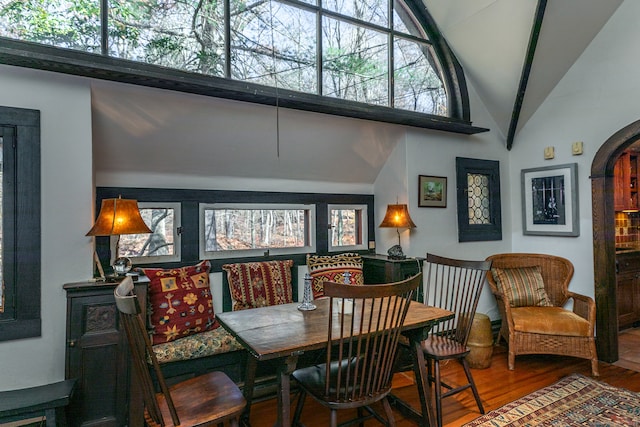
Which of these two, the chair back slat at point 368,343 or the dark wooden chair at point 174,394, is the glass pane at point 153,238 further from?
the chair back slat at point 368,343

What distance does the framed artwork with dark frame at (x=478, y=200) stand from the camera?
3.88 m

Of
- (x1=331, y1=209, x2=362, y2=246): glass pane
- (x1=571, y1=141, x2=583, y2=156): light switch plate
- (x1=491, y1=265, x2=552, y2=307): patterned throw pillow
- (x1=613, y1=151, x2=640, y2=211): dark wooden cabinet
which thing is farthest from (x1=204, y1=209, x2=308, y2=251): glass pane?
(x1=613, y1=151, x2=640, y2=211): dark wooden cabinet

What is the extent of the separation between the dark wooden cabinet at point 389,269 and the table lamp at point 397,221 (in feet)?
0.25

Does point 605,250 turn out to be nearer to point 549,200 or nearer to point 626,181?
point 549,200

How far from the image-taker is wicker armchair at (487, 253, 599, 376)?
3084 millimetres

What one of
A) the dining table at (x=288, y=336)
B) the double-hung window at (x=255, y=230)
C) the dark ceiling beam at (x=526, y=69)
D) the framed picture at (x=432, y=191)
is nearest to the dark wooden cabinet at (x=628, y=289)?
the dark ceiling beam at (x=526, y=69)

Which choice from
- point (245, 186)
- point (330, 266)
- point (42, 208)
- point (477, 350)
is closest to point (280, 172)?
point (245, 186)

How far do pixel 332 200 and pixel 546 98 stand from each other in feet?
8.11

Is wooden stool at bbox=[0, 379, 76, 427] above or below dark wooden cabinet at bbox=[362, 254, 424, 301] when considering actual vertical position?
below

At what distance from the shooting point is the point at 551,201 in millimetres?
3791

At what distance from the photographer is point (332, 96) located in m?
3.11

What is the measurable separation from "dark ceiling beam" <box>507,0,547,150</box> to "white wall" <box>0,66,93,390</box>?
3500 millimetres

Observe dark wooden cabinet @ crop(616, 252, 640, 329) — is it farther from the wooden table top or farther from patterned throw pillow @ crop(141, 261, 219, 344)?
patterned throw pillow @ crop(141, 261, 219, 344)

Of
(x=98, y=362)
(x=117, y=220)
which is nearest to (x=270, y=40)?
(x=117, y=220)
